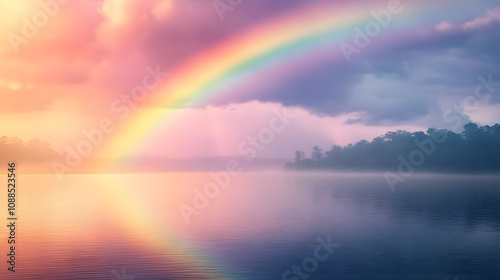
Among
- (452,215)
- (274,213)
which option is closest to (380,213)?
(452,215)

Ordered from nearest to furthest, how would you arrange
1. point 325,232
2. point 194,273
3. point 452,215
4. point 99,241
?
point 194,273
point 99,241
point 325,232
point 452,215

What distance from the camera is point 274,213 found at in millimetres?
100125

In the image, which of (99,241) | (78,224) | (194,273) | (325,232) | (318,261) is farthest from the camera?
(78,224)

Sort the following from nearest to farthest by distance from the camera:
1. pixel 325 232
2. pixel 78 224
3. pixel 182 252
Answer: pixel 182 252 → pixel 325 232 → pixel 78 224

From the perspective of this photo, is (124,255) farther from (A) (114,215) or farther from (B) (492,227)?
(B) (492,227)

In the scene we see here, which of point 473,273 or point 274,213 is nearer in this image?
point 473,273

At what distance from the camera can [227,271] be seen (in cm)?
4800

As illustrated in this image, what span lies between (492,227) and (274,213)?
4045 centimetres

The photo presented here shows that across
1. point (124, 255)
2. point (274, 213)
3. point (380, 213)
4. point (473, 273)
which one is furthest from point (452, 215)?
point (124, 255)

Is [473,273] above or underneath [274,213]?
underneath

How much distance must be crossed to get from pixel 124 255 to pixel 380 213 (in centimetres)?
6175

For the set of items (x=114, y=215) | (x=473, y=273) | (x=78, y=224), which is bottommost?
(x=473, y=273)

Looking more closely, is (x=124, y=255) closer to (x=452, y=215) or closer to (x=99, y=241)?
(x=99, y=241)

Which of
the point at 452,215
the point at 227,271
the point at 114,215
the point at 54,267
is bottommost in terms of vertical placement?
the point at 227,271
